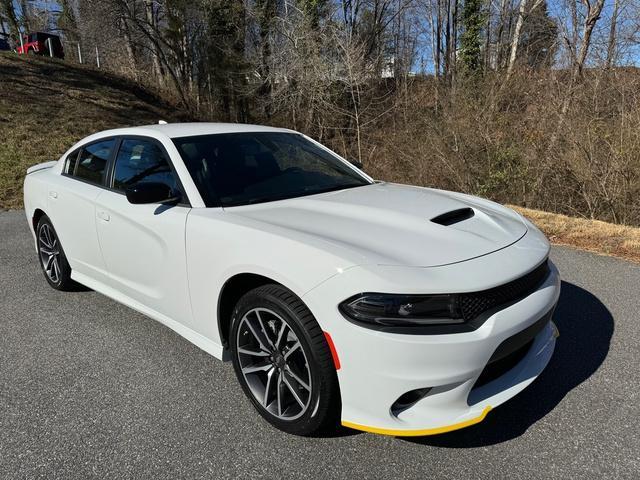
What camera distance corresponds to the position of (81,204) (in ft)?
12.6

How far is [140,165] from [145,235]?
2.11 feet

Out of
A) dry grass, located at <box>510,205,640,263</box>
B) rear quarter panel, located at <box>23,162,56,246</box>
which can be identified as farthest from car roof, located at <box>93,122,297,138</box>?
dry grass, located at <box>510,205,640,263</box>

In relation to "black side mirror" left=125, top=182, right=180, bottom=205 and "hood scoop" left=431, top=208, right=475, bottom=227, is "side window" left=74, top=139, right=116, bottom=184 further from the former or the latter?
"hood scoop" left=431, top=208, right=475, bottom=227

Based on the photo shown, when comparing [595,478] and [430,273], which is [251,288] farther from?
[595,478]

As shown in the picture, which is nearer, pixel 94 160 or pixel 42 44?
pixel 94 160

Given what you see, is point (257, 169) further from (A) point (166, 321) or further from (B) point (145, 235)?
(A) point (166, 321)

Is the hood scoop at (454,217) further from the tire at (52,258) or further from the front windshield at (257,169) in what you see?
the tire at (52,258)

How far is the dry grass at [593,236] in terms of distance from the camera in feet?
17.6

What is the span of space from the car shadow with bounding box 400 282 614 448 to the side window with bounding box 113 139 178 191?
227 cm

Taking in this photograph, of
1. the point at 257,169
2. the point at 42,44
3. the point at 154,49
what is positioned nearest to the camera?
the point at 257,169

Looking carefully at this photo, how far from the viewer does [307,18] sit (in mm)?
18344

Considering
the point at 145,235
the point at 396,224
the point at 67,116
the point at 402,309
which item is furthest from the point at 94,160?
the point at 67,116

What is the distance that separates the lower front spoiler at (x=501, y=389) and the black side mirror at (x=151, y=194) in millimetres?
1742

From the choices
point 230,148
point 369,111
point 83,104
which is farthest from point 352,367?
point 83,104
